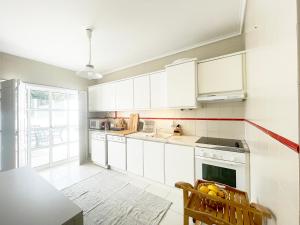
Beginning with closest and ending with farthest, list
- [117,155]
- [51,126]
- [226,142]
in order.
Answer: [226,142], [117,155], [51,126]

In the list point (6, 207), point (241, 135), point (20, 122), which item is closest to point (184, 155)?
point (241, 135)

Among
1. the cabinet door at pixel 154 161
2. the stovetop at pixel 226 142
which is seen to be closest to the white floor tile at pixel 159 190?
the cabinet door at pixel 154 161

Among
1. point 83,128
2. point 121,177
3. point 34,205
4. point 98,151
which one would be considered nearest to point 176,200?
point 121,177

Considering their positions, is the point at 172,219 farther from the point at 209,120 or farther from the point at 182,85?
the point at 182,85

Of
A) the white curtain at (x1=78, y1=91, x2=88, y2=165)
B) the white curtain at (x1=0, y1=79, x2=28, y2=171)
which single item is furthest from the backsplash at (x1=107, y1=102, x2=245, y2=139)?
the white curtain at (x1=0, y1=79, x2=28, y2=171)

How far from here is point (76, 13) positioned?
5.41 feet

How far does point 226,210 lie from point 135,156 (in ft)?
6.12

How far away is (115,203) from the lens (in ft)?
6.50

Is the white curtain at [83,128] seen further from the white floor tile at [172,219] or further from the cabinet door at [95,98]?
the white floor tile at [172,219]

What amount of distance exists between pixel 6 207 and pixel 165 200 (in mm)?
1854

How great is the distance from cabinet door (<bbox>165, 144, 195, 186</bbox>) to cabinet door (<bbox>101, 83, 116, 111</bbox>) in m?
1.80

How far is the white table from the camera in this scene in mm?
583

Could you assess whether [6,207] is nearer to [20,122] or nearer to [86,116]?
[20,122]

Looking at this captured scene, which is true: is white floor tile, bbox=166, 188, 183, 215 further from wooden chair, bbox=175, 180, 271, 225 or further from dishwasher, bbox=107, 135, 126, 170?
dishwasher, bbox=107, 135, 126, 170
